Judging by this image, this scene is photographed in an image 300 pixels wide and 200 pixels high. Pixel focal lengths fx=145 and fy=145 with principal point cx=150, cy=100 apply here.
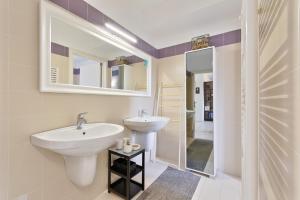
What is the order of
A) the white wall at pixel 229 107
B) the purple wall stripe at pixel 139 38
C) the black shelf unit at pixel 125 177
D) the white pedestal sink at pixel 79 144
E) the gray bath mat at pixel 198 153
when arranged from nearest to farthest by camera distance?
1. the white pedestal sink at pixel 79 144
2. the purple wall stripe at pixel 139 38
3. the black shelf unit at pixel 125 177
4. the white wall at pixel 229 107
5. the gray bath mat at pixel 198 153

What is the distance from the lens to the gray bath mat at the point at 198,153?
2064mm

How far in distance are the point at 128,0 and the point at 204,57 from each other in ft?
4.02

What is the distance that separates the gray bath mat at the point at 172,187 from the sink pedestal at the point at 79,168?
26.6 inches

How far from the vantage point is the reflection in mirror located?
1.22m

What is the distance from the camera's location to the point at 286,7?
1.52ft

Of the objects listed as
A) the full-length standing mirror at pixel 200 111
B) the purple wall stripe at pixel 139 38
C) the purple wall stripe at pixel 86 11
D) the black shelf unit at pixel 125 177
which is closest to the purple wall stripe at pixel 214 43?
the purple wall stripe at pixel 139 38

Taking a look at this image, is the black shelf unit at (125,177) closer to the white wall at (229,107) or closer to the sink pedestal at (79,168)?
the sink pedestal at (79,168)

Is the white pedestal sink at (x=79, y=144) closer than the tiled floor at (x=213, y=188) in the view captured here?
Yes

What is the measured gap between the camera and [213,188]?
5.57 feet

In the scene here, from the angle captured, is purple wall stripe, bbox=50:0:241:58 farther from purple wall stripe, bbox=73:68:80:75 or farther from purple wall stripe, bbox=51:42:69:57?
purple wall stripe, bbox=73:68:80:75

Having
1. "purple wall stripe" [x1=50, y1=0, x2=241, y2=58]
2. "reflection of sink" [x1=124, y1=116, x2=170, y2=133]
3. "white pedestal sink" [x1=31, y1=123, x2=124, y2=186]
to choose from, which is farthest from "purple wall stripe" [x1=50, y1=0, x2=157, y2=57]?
"reflection of sink" [x1=124, y1=116, x2=170, y2=133]

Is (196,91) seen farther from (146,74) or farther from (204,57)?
(146,74)

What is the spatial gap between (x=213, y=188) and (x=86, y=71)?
194 centimetres

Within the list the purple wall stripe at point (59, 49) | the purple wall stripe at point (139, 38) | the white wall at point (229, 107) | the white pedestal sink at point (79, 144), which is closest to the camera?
the white pedestal sink at point (79, 144)
